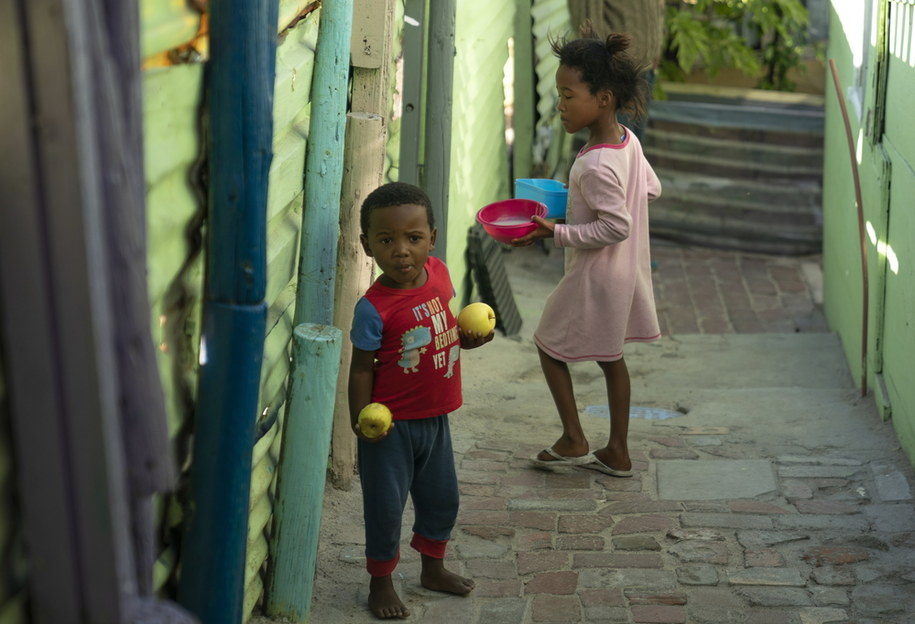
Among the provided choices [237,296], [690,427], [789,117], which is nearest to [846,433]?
[690,427]

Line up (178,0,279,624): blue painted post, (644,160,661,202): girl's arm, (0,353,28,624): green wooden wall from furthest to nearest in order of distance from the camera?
1. (644,160,661,202): girl's arm
2. (178,0,279,624): blue painted post
3. (0,353,28,624): green wooden wall

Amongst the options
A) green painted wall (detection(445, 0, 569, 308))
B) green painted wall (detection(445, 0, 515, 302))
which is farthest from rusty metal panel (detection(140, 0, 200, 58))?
green painted wall (detection(445, 0, 515, 302))

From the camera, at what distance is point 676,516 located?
4.21m

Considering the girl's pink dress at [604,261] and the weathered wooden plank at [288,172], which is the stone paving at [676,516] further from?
the weathered wooden plank at [288,172]

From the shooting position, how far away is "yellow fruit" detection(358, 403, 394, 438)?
3.12m

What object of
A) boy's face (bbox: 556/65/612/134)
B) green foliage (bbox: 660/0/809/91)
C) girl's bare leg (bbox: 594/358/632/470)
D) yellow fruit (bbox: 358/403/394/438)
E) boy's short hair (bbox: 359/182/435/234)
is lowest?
girl's bare leg (bbox: 594/358/632/470)

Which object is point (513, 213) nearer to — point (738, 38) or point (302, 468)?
point (302, 468)

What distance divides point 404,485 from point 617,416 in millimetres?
1454

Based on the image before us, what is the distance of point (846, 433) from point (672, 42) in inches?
250

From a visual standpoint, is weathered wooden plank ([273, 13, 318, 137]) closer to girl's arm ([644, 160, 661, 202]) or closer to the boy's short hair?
the boy's short hair

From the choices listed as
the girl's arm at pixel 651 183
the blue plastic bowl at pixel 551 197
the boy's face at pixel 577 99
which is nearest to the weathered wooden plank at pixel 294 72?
the boy's face at pixel 577 99

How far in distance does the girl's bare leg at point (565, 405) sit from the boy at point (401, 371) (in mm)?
1207

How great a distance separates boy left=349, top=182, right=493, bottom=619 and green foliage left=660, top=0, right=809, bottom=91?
7.74 metres

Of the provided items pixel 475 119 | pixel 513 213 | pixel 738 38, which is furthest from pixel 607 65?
pixel 738 38
